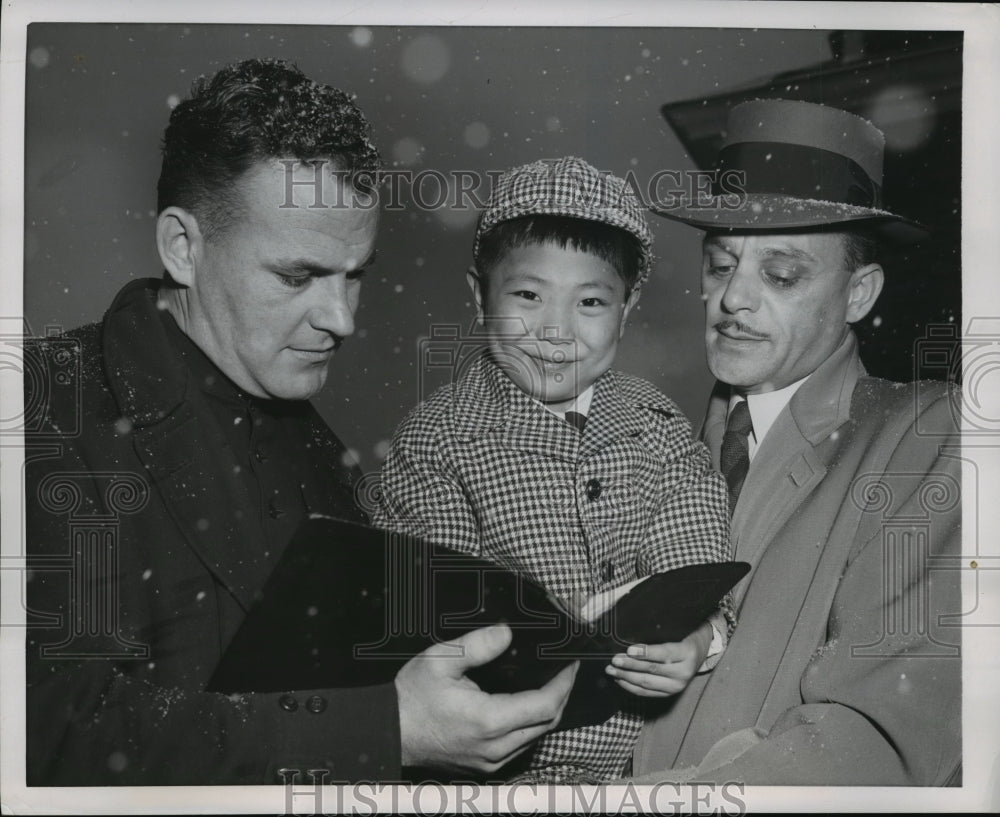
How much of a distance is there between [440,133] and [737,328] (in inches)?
25.1

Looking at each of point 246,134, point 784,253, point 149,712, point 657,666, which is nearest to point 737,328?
point 784,253

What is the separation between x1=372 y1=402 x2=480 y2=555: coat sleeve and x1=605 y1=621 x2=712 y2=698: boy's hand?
32 centimetres

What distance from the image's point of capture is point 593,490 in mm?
1669

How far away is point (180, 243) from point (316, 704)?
0.81m

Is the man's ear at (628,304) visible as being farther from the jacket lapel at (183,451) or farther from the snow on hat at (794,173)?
the jacket lapel at (183,451)

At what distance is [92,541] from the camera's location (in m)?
1.69

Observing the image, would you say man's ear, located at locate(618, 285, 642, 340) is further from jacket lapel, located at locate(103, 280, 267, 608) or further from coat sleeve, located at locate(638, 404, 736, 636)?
jacket lapel, located at locate(103, 280, 267, 608)

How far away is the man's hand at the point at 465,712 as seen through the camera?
5.24 ft

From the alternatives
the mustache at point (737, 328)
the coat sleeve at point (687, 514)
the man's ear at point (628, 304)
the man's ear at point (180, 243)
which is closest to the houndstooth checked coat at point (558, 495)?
the coat sleeve at point (687, 514)

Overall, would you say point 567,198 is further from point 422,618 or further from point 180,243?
point 422,618

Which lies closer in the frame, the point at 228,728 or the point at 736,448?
the point at 228,728

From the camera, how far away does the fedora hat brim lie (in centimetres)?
174

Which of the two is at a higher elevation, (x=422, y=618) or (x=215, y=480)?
(x=215, y=480)

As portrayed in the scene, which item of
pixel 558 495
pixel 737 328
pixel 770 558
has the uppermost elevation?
pixel 737 328
